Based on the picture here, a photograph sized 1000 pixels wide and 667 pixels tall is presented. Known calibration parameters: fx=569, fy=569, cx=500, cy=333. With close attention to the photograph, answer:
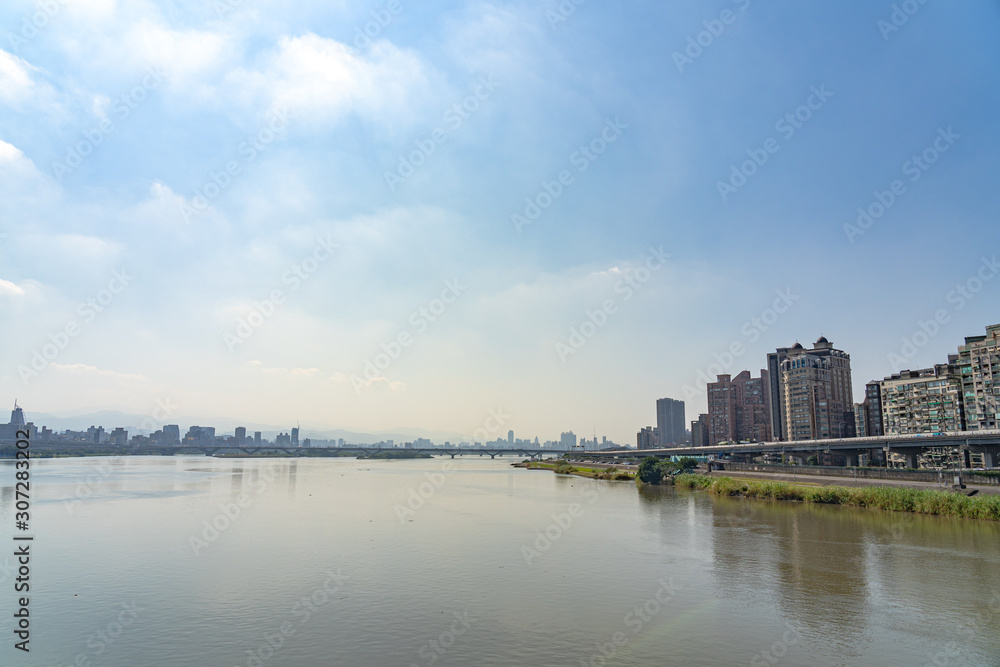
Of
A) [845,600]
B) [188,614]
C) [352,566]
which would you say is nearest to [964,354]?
[845,600]

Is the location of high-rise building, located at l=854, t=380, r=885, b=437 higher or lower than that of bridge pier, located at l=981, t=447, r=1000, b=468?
higher

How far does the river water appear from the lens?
722 inches

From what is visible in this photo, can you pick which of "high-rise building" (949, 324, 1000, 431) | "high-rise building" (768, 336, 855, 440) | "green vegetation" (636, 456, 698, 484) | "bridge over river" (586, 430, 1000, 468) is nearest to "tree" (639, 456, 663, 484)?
"green vegetation" (636, 456, 698, 484)

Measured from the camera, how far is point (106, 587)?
83.1ft

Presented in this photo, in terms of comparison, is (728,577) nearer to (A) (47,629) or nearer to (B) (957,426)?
(A) (47,629)

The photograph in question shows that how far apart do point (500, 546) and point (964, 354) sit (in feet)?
Answer: 328

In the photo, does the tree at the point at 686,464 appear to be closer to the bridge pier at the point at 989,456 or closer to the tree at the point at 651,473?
the tree at the point at 651,473

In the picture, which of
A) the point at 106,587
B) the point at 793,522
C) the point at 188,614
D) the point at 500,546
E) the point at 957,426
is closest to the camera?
the point at 188,614

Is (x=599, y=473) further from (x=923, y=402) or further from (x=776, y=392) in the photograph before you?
(x=776, y=392)
